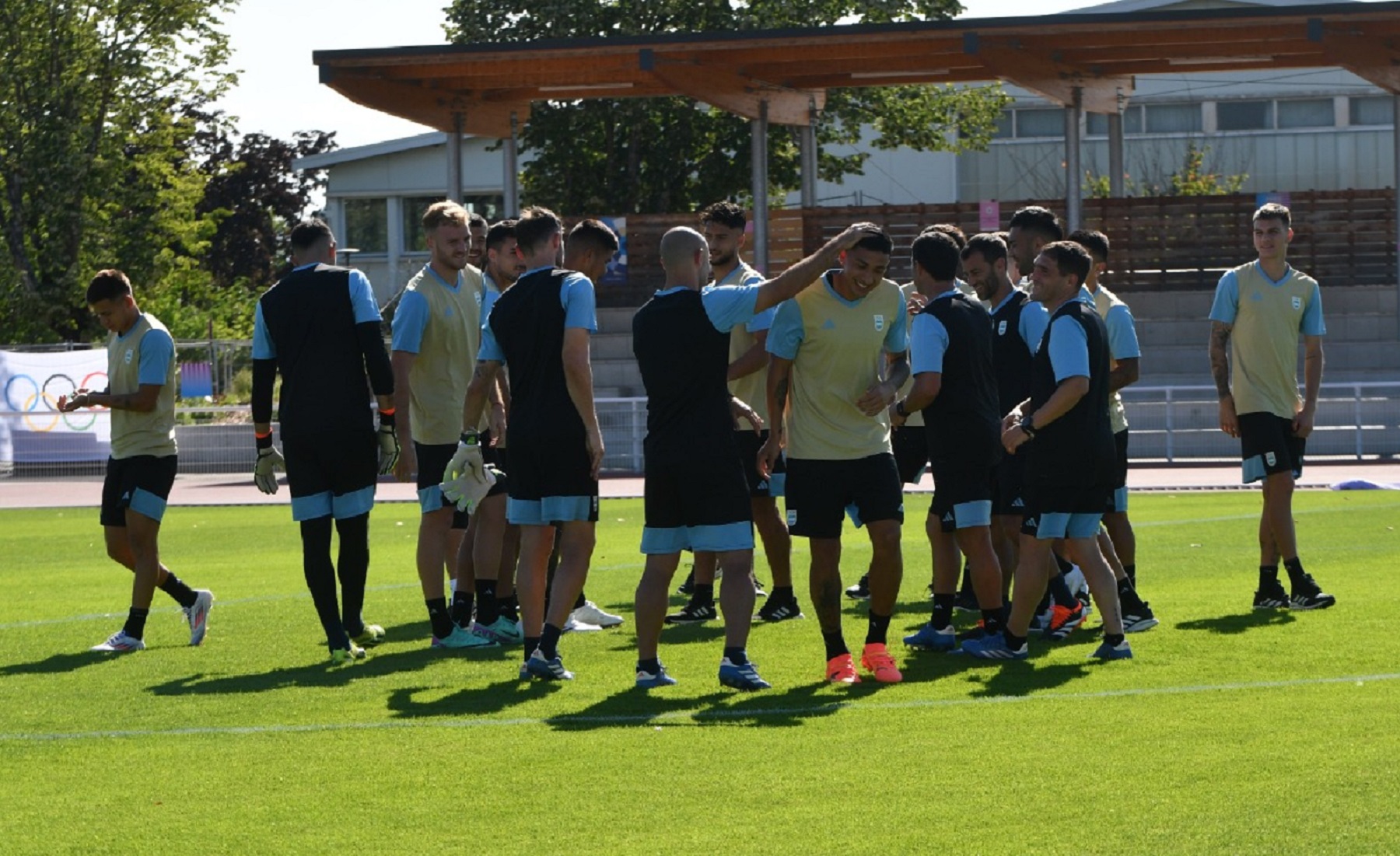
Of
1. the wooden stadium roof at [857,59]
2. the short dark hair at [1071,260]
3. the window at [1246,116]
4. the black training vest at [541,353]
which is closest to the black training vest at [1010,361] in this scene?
the short dark hair at [1071,260]

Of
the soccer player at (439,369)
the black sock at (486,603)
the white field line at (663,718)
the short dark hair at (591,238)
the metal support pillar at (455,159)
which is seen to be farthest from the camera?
the metal support pillar at (455,159)

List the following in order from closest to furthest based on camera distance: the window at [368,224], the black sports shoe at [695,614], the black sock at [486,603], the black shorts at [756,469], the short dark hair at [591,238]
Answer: the short dark hair at [591,238] < the black sock at [486,603] < the black shorts at [756,469] < the black sports shoe at [695,614] < the window at [368,224]

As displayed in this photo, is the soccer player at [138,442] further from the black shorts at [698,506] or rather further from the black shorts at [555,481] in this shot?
the black shorts at [698,506]

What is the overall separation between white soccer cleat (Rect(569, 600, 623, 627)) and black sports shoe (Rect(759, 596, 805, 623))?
32.4 inches

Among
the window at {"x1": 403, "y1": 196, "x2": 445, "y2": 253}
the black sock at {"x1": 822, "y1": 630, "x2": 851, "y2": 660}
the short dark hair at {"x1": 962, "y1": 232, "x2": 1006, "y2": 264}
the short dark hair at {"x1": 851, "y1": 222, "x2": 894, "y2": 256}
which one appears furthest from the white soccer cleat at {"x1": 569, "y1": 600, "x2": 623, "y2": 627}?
the window at {"x1": 403, "y1": 196, "x2": 445, "y2": 253}

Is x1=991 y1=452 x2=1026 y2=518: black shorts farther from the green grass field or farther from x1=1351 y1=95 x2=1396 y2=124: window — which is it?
x1=1351 y1=95 x2=1396 y2=124: window

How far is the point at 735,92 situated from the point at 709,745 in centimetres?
2441

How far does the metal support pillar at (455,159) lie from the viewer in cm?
3125

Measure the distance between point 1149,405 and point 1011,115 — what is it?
1140 inches

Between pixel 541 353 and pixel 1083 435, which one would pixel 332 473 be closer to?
pixel 541 353

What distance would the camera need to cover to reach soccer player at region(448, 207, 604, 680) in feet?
29.8

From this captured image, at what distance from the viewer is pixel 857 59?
99.6 feet

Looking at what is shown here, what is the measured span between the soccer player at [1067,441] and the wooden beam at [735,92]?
65.0 feet

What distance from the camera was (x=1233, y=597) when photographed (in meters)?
11.9
